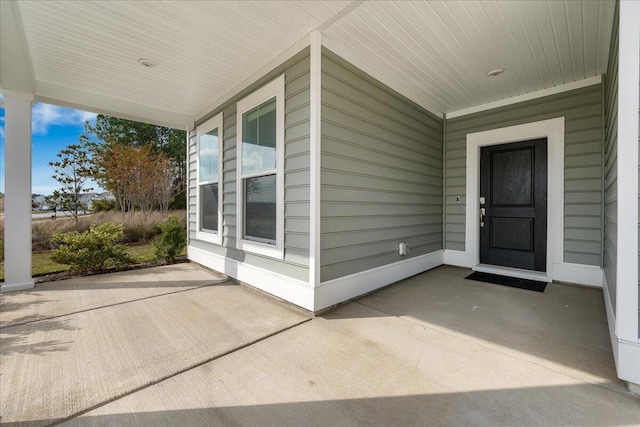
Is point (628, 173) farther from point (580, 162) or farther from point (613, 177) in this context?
point (580, 162)


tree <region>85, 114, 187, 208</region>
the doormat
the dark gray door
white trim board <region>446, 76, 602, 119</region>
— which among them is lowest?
the doormat

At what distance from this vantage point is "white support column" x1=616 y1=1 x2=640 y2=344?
1.52 metres

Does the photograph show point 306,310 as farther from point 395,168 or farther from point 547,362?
point 395,168

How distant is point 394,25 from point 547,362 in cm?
297

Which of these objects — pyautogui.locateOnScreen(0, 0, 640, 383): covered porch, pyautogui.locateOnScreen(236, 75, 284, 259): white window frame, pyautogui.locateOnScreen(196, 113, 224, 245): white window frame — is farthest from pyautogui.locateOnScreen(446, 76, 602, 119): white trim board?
pyautogui.locateOnScreen(196, 113, 224, 245): white window frame

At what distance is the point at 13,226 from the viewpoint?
3381 millimetres

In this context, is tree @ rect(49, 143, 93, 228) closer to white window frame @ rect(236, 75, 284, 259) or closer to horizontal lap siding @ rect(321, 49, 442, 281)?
white window frame @ rect(236, 75, 284, 259)

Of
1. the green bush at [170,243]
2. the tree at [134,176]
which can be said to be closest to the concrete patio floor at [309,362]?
the green bush at [170,243]

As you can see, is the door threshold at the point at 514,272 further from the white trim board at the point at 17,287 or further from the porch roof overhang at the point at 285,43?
the white trim board at the point at 17,287

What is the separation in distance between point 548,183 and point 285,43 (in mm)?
3894

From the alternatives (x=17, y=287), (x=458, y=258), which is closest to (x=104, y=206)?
(x=17, y=287)

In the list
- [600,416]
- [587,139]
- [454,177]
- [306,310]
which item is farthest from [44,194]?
[587,139]

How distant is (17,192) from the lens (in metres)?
3.38

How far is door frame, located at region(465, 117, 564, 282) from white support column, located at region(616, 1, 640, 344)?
2492mm
